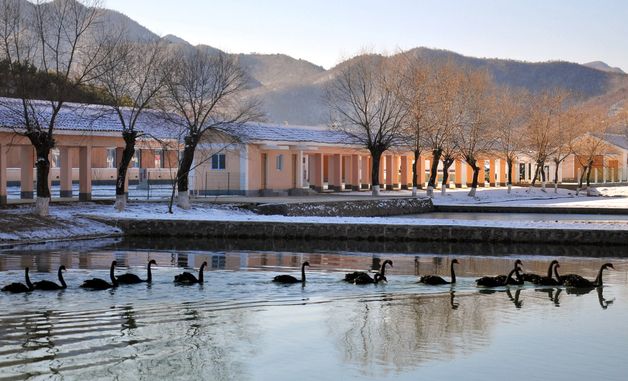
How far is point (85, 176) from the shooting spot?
43.7 metres

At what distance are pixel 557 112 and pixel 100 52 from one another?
4923 cm

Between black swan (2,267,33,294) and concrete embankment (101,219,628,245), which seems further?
concrete embankment (101,219,628,245)

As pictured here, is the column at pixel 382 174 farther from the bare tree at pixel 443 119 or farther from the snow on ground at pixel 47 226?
the snow on ground at pixel 47 226

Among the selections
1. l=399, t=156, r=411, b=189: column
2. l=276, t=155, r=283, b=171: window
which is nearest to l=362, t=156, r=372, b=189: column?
l=399, t=156, r=411, b=189: column

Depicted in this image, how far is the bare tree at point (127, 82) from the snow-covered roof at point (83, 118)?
1.14 meters

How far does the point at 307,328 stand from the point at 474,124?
48.0 metres

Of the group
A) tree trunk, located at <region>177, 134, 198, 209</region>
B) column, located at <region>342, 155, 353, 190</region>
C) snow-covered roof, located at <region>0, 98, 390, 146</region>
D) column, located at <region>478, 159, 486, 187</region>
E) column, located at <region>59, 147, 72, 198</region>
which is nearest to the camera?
snow-covered roof, located at <region>0, 98, 390, 146</region>

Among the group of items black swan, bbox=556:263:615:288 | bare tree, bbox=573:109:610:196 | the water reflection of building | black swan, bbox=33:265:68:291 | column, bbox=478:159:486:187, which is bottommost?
the water reflection of building

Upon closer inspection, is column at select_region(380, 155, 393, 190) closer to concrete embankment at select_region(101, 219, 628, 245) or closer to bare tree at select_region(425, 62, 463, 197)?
bare tree at select_region(425, 62, 463, 197)

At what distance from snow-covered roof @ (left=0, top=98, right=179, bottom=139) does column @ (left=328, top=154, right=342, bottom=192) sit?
18571 mm

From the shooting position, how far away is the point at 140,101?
42344 millimetres

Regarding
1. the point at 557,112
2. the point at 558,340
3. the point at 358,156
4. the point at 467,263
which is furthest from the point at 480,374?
the point at 557,112

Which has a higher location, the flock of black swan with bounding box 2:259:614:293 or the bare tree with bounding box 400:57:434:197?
the bare tree with bounding box 400:57:434:197

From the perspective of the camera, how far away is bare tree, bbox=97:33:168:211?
38.8 m
